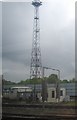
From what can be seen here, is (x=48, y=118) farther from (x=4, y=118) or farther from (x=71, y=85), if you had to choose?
(x=71, y=85)

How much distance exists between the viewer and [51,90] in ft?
106

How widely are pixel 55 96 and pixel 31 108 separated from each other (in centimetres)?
1397

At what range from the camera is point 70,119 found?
11.3 metres

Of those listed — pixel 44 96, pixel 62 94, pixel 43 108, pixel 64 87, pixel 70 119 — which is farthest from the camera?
pixel 64 87

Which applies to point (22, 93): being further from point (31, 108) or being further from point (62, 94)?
point (31, 108)

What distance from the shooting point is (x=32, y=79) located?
3934cm

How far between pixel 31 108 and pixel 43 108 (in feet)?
2.28

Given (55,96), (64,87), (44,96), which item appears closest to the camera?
(44,96)

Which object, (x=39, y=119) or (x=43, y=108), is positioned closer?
(x=39, y=119)

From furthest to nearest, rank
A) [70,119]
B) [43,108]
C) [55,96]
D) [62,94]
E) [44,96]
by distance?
[62,94], [55,96], [44,96], [43,108], [70,119]

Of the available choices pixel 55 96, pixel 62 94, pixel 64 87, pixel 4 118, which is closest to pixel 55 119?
pixel 4 118

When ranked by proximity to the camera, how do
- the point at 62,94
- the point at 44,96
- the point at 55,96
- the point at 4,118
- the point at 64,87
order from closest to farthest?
1. the point at 4,118
2. the point at 44,96
3. the point at 55,96
4. the point at 62,94
5. the point at 64,87

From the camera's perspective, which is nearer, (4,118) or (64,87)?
(4,118)

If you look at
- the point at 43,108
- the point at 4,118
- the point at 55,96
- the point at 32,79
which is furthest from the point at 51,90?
the point at 4,118
